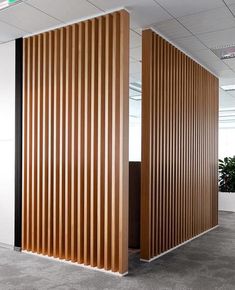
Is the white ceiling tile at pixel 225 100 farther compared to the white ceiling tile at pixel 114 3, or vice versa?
the white ceiling tile at pixel 225 100

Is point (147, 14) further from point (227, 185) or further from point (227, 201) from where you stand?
point (227, 201)

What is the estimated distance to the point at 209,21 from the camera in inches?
179

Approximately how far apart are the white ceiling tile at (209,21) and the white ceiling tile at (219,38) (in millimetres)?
164

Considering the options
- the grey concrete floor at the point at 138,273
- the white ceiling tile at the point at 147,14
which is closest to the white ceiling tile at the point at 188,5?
the white ceiling tile at the point at 147,14

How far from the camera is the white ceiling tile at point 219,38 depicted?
16.4 ft

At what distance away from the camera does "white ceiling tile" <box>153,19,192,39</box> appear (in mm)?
4633

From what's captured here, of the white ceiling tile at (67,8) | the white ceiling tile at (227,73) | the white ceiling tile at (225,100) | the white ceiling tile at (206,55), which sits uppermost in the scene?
the white ceiling tile at (67,8)

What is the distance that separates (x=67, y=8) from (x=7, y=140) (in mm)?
2150

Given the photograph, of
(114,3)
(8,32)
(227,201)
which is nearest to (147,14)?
(114,3)

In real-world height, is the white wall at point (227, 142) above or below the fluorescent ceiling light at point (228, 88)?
below

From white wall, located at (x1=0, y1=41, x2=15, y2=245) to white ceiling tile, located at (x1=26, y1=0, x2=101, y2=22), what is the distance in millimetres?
1237

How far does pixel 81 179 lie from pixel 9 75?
2.00m

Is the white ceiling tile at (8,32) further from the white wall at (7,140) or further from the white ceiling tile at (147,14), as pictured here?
the white ceiling tile at (147,14)

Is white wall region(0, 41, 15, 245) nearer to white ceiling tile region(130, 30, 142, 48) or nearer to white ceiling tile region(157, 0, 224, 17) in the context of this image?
white ceiling tile region(130, 30, 142, 48)
